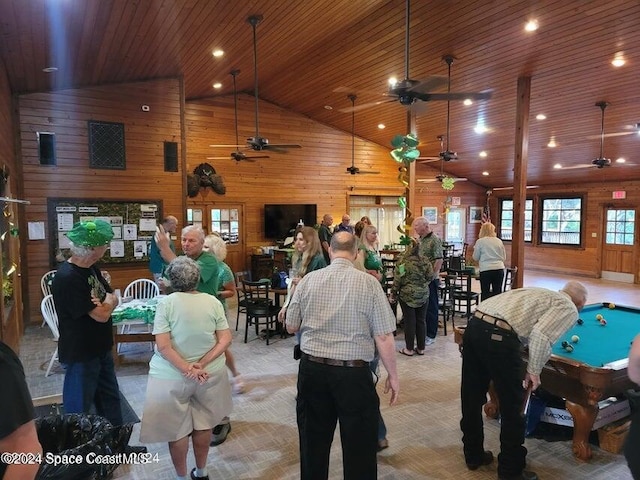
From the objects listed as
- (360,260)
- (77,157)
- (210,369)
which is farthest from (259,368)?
(77,157)

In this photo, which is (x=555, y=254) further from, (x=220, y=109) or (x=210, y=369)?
(x=210, y=369)

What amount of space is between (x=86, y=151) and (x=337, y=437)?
230 inches

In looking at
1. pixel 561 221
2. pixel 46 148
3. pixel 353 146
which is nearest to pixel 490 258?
pixel 353 146

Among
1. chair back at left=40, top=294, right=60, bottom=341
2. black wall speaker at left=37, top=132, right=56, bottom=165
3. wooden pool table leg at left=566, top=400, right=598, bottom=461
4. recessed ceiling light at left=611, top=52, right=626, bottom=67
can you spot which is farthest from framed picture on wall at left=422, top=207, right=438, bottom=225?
chair back at left=40, top=294, right=60, bottom=341

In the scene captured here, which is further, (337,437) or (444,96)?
(444,96)

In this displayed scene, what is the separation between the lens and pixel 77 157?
6.56 metres

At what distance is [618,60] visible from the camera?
5578 millimetres

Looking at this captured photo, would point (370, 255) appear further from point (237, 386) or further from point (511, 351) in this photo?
point (511, 351)

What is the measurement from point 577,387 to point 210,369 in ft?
7.65

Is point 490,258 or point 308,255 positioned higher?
point 308,255

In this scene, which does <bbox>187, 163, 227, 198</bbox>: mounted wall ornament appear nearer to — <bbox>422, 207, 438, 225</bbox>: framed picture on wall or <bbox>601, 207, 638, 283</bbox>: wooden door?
<bbox>422, 207, 438, 225</bbox>: framed picture on wall

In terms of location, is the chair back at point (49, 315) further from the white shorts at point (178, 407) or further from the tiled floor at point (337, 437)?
Answer: the white shorts at point (178, 407)

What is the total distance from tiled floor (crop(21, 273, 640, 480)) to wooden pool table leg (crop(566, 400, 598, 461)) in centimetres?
7

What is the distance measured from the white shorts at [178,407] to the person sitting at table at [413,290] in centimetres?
288
